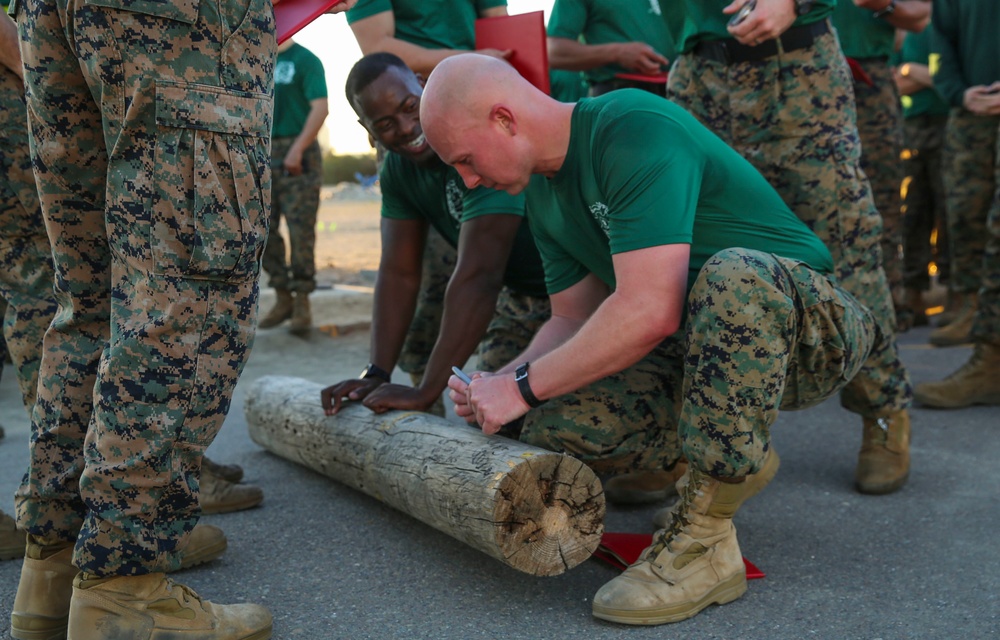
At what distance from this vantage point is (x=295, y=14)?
2.11 meters

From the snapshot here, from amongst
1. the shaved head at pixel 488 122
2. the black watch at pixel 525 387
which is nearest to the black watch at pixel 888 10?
the shaved head at pixel 488 122

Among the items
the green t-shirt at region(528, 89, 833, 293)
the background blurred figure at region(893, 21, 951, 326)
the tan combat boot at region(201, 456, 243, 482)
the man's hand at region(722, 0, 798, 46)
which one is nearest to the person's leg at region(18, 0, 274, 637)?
the green t-shirt at region(528, 89, 833, 293)

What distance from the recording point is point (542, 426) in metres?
2.57

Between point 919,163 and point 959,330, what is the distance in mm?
1666

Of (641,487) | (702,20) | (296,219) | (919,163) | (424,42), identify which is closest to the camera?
(641,487)

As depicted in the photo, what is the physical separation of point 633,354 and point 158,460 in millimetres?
1018

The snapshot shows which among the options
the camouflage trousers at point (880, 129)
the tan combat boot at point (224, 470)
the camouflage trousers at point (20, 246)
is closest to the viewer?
the camouflage trousers at point (20, 246)

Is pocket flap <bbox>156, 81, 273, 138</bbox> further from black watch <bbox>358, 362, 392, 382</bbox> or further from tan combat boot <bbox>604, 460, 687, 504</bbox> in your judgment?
tan combat boot <bbox>604, 460, 687, 504</bbox>

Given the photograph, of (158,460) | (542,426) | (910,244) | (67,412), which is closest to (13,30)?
(67,412)

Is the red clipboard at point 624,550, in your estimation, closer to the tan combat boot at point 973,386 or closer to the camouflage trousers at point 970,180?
the tan combat boot at point 973,386

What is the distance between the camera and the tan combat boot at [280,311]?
6.75 meters

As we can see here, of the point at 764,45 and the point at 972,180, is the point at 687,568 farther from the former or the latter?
the point at 972,180

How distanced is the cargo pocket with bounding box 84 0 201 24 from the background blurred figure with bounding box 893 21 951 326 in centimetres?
529

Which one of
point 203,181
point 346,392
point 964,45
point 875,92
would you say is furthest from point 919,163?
point 203,181
